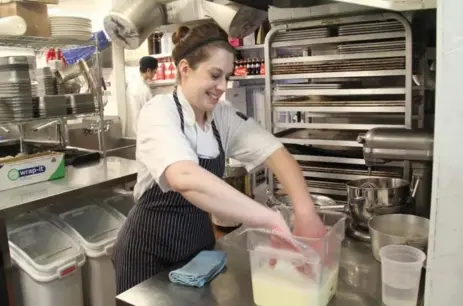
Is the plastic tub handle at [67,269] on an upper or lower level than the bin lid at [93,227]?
lower

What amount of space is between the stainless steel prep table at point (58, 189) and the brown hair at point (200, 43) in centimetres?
134

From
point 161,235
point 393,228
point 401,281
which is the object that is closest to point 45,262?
point 161,235

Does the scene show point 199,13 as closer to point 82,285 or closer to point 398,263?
point 82,285

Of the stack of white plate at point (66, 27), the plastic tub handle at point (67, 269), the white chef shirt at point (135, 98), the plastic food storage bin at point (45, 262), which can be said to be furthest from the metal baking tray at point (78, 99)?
the white chef shirt at point (135, 98)

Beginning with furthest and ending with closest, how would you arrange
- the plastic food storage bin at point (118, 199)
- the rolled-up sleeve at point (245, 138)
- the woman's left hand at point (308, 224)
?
1. the plastic food storage bin at point (118, 199)
2. the rolled-up sleeve at point (245, 138)
3. the woman's left hand at point (308, 224)

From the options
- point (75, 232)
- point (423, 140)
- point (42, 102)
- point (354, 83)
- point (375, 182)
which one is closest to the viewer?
point (423, 140)

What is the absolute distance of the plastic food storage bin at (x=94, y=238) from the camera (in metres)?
2.68

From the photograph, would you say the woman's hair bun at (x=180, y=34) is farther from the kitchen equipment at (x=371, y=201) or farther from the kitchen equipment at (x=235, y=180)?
the kitchen equipment at (x=235, y=180)

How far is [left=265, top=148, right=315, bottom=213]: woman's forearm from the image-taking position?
1.41 metres

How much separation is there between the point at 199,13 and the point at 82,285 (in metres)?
2.12

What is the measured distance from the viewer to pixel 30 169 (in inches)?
105

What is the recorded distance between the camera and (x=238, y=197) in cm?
115

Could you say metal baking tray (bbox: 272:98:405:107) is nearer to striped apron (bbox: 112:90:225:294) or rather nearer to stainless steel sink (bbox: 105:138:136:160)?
striped apron (bbox: 112:90:225:294)

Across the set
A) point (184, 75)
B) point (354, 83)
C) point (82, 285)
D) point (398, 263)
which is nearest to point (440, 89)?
point (398, 263)
